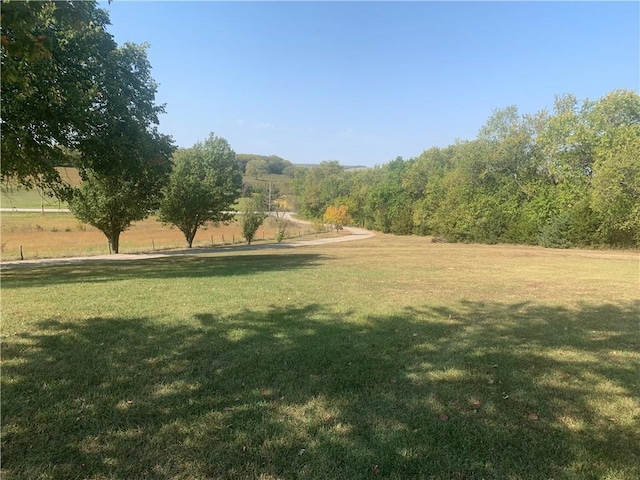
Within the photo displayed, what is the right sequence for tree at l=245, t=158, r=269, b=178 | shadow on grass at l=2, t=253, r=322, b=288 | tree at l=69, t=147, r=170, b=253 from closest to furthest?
1. shadow on grass at l=2, t=253, r=322, b=288
2. tree at l=69, t=147, r=170, b=253
3. tree at l=245, t=158, r=269, b=178

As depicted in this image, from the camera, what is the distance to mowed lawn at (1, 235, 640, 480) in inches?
107

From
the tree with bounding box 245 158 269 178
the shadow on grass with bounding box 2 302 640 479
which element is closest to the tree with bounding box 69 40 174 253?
the shadow on grass with bounding box 2 302 640 479

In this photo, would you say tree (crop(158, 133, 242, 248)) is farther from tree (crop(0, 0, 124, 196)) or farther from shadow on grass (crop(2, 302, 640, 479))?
shadow on grass (crop(2, 302, 640, 479))

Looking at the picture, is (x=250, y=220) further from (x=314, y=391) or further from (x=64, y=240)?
(x=314, y=391)

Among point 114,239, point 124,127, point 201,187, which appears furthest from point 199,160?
point 124,127

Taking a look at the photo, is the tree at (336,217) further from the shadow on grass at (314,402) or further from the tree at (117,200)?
the shadow on grass at (314,402)

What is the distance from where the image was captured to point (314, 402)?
358 cm

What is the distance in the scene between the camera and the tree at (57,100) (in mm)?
9938

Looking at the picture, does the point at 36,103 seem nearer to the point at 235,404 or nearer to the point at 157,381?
the point at 157,381

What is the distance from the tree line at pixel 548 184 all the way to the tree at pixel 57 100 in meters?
31.4

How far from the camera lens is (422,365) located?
4.60 meters

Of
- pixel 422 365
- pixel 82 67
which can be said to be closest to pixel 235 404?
pixel 422 365

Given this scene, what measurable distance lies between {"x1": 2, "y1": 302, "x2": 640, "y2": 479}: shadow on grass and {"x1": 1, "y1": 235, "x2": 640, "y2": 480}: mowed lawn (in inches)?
0.8

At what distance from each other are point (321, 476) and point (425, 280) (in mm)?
10012
